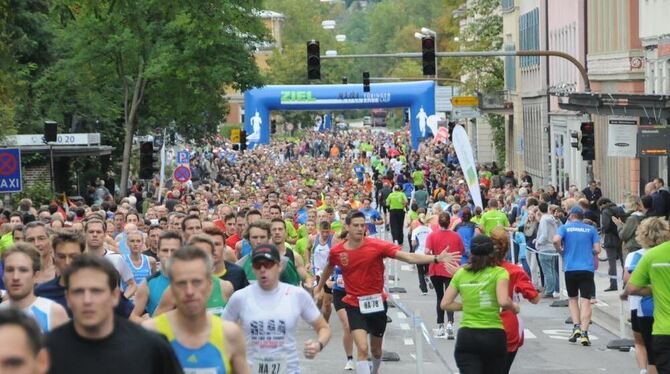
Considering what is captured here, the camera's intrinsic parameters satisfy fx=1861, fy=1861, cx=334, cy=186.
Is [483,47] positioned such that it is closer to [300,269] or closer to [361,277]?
[300,269]

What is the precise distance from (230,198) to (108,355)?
38.5 m

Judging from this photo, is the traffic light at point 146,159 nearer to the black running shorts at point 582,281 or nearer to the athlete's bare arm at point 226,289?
the black running shorts at point 582,281

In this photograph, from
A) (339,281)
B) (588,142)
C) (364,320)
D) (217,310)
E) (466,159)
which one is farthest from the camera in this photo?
(588,142)

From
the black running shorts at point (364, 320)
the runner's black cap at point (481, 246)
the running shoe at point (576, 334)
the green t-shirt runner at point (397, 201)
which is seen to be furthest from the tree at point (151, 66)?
the runner's black cap at point (481, 246)

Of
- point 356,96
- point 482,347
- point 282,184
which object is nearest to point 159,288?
point 482,347

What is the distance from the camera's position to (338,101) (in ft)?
270

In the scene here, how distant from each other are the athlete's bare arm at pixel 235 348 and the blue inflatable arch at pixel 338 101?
68.6 metres

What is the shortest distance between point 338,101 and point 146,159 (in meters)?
44.0

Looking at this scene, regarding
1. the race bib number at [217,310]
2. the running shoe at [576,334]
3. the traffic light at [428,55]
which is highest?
the traffic light at [428,55]

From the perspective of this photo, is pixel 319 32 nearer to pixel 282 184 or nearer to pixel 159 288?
pixel 282 184

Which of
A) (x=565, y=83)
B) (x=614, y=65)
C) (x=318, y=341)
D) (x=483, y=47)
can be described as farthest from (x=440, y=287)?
(x=483, y=47)

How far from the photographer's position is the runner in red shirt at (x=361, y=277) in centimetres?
1588

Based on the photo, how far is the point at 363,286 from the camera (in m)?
16.1

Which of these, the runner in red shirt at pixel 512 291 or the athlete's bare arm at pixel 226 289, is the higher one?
the athlete's bare arm at pixel 226 289
